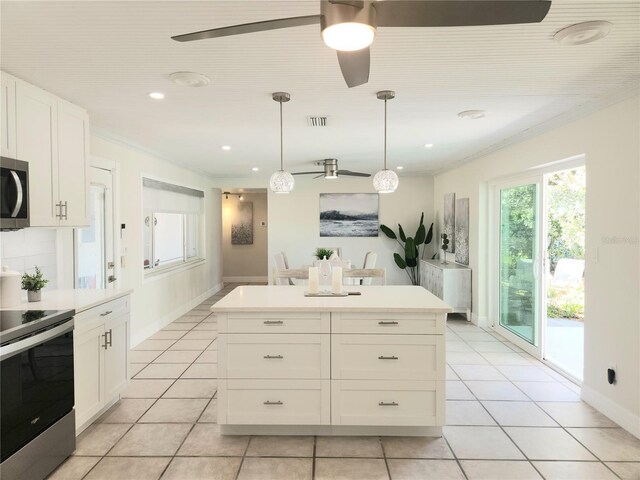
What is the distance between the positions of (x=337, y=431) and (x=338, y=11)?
2.46 meters

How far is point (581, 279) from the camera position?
4.30 metres

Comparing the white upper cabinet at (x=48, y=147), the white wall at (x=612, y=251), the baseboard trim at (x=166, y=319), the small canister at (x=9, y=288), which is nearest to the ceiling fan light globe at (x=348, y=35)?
the white upper cabinet at (x=48, y=147)

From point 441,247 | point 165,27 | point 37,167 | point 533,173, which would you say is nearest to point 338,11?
point 165,27

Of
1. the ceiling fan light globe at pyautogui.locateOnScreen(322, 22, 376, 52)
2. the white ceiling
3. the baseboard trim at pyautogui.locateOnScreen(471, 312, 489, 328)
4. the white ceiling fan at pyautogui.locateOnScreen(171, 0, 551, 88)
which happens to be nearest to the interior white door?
the white ceiling

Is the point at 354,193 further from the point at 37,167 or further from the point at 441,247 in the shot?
the point at 37,167

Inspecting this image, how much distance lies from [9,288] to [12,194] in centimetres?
61

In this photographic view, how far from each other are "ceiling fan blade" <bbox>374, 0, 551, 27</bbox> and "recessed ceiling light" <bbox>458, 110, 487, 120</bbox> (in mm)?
2121

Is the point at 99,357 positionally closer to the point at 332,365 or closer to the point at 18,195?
the point at 18,195

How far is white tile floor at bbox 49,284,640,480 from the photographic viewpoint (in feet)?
7.74

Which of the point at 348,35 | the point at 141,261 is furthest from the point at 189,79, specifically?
the point at 141,261

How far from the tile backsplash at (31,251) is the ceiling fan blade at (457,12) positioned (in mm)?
2996

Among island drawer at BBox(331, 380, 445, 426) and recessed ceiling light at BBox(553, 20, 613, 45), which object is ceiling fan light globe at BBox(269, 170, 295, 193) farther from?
recessed ceiling light at BBox(553, 20, 613, 45)

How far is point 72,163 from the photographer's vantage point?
3.12 meters

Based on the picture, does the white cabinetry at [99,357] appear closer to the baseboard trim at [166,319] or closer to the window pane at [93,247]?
the window pane at [93,247]
